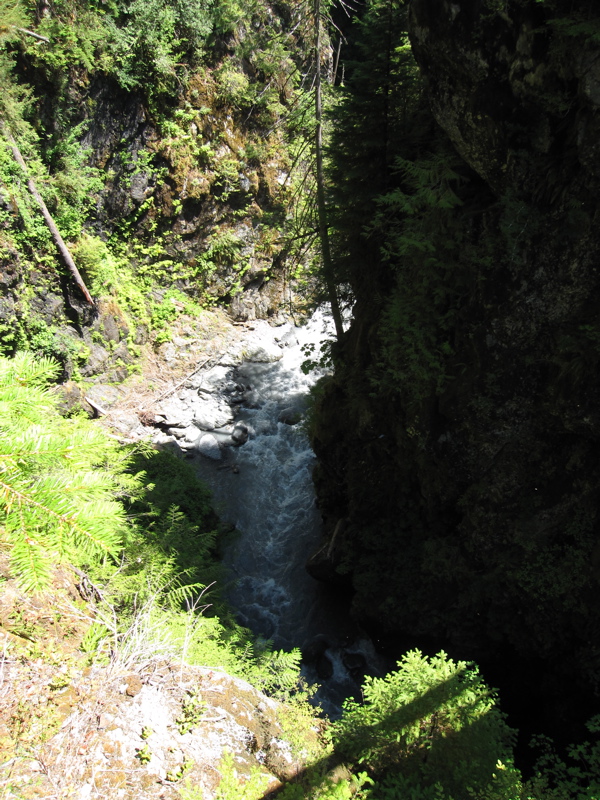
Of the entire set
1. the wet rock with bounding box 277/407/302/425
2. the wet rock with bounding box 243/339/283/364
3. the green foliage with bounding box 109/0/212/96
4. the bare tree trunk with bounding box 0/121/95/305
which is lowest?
the wet rock with bounding box 277/407/302/425

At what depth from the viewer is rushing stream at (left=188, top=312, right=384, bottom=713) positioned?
9078 mm

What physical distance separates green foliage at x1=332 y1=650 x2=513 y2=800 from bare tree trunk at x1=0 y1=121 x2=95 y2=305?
1239 centimetres

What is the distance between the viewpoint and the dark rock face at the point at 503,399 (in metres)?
5.59

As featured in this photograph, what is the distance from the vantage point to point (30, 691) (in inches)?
131

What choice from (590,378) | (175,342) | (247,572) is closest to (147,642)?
(590,378)

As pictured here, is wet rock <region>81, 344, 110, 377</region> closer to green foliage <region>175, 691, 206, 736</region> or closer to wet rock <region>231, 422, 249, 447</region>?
wet rock <region>231, 422, 249, 447</region>

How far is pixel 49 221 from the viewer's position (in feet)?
39.9

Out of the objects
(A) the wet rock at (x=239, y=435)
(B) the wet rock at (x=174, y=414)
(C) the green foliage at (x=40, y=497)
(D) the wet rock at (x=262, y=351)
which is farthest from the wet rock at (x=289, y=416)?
(C) the green foliage at (x=40, y=497)

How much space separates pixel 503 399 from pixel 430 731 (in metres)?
4.35

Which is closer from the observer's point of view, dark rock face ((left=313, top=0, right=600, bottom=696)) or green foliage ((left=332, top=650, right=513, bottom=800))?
green foliage ((left=332, top=650, right=513, bottom=800))

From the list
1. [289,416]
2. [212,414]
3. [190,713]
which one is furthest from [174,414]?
[190,713]

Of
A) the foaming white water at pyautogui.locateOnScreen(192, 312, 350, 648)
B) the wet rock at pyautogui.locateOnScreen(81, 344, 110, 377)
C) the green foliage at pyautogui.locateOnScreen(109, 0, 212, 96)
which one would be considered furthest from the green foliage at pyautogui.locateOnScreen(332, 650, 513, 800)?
the green foliage at pyautogui.locateOnScreen(109, 0, 212, 96)

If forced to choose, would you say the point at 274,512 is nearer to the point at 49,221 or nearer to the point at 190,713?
the point at 190,713

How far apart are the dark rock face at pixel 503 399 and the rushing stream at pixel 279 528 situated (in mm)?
1188
